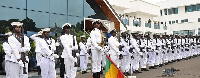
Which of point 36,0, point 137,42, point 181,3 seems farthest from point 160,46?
point 181,3

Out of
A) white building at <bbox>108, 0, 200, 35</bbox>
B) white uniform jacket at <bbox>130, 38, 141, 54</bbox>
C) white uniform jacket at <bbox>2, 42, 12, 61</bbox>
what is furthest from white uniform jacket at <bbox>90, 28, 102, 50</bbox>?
white building at <bbox>108, 0, 200, 35</bbox>

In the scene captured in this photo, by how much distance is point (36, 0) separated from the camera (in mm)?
17516

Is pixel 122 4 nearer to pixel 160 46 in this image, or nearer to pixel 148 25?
pixel 148 25

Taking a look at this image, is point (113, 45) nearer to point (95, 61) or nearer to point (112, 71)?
point (95, 61)

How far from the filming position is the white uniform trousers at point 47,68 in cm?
861

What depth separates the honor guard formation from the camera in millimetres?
7570

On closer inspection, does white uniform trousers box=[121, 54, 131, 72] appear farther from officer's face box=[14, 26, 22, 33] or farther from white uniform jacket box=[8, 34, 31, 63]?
officer's face box=[14, 26, 22, 33]

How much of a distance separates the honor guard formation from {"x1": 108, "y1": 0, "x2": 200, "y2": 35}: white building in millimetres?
19922

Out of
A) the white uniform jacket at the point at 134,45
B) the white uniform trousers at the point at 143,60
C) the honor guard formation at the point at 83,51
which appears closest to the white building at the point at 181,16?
the honor guard formation at the point at 83,51

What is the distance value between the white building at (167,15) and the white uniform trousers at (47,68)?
28.6 meters

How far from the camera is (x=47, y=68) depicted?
862cm

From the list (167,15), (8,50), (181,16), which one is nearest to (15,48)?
(8,50)

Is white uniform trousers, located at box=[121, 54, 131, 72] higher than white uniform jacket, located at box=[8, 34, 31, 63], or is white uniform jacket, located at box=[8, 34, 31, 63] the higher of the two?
white uniform jacket, located at box=[8, 34, 31, 63]

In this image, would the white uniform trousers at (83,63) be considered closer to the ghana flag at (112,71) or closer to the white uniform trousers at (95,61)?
the white uniform trousers at (95,61)
